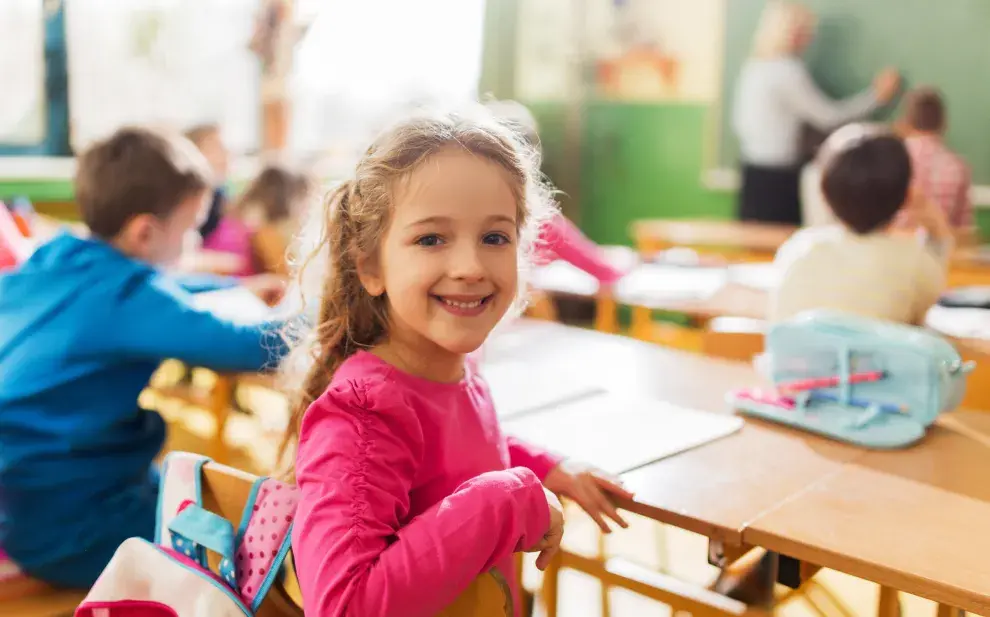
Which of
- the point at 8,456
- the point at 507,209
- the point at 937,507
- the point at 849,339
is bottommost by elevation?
the point at 8,456

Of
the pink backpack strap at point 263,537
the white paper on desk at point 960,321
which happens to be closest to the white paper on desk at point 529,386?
the pink backpack strap at point 263,537

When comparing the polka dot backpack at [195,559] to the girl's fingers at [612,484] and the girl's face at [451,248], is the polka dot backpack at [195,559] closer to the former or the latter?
the girl's face at [451,248]

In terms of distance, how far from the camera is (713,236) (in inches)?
198

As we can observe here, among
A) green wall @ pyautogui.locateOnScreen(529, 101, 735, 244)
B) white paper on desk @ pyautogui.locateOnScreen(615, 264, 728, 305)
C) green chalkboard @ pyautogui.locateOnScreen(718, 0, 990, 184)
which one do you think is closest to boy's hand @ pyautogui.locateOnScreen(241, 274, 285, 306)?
white paper on desk @ pyautogui.locateOnScreen(615, 264, 728, 305)

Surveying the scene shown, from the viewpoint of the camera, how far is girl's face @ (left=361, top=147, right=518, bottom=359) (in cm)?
108

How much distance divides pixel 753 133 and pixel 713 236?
1.09 meters

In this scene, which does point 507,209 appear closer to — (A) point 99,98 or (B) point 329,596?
(B) point 329,596

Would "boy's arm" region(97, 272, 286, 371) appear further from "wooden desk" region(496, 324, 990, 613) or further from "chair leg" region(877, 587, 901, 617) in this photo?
"chair leg" region(877, 587, 901, 617)

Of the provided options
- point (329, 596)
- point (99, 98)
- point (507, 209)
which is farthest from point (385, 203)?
point (99, 98)

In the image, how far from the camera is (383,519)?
0.97 meters

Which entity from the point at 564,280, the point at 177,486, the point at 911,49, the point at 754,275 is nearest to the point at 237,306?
the point at 177,486

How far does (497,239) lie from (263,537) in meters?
0.44

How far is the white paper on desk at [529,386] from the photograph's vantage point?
1.65 meters

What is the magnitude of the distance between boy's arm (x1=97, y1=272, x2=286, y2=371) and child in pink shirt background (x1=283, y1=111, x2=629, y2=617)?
0.34m
